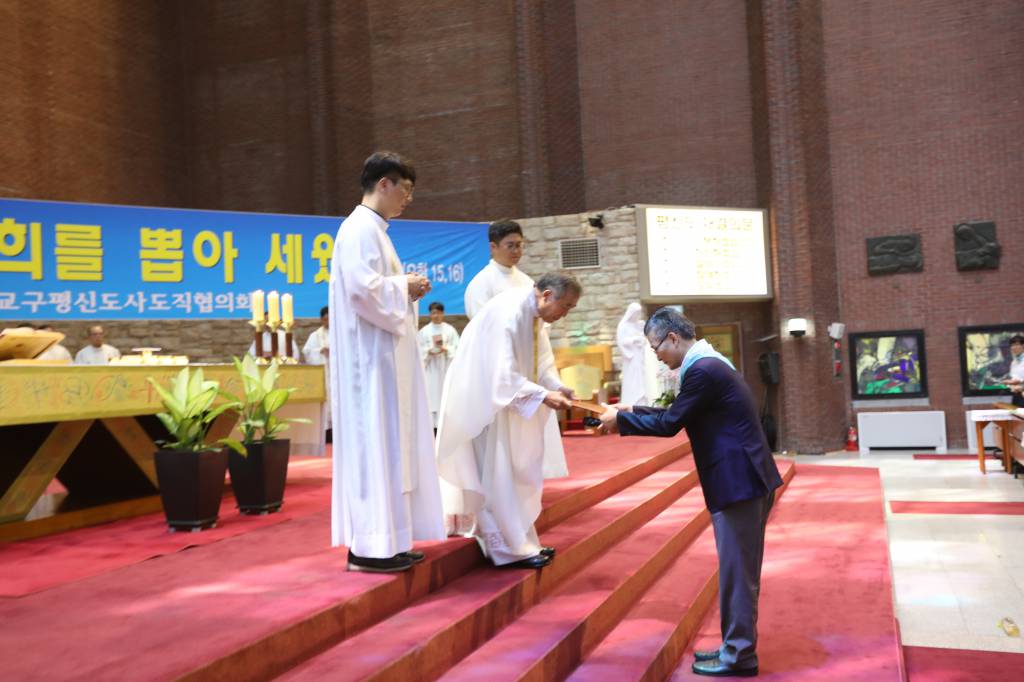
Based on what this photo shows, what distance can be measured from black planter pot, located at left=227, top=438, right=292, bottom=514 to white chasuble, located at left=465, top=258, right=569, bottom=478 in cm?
170

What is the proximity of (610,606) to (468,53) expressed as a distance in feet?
44.1

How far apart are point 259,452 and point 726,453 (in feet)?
9.54

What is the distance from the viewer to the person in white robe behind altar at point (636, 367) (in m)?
12.0

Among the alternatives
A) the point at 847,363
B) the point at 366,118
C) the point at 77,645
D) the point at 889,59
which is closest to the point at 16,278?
the point at 77,645

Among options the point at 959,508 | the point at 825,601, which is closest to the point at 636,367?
the point at 959,508

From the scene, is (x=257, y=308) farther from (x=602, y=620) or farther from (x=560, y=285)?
(x=602, y=620)

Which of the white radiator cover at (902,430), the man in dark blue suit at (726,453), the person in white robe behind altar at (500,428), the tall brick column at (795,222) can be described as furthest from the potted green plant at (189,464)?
the white radiator cover at (902,430)

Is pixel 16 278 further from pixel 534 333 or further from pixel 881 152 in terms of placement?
pixel 881 152

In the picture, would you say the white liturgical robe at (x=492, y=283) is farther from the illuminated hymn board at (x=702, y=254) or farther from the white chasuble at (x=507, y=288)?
the illuminated hymn board at (x=702, y=254)

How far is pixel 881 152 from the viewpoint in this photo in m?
14.8

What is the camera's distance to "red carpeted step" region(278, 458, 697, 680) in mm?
2953

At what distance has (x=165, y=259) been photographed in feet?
32.0

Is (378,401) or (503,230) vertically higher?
(503,230)

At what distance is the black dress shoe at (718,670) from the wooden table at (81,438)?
3.33 m
